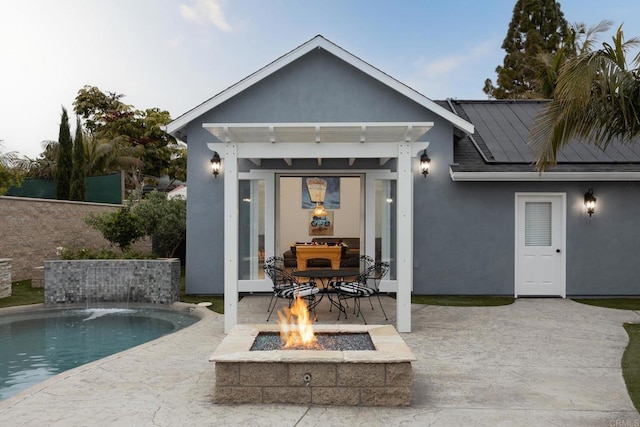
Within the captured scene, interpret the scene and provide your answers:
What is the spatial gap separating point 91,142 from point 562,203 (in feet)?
69.1

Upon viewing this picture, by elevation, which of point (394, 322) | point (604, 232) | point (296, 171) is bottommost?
point (394, 322)

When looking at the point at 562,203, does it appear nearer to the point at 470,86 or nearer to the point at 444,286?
the point at 444,286

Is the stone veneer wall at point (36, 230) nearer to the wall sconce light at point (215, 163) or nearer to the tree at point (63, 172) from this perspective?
the tree at point (63, 172)

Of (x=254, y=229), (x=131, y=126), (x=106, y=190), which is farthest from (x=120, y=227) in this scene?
(x=131, y=126)

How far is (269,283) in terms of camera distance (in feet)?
32.7

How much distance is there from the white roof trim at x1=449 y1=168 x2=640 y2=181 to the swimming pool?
6423 mm

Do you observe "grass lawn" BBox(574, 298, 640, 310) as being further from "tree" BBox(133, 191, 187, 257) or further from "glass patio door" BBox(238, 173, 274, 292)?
"tree" BBox(133, 191, 187, 257)

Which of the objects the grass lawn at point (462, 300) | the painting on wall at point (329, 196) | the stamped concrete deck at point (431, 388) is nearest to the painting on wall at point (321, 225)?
the painting on wall at point (329, 196)

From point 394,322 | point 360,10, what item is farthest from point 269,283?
point 360,10

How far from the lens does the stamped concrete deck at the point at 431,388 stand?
404cm

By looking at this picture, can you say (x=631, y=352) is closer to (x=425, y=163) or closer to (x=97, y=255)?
(x=425, y=163)

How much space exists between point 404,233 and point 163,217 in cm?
750

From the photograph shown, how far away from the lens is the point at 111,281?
32.2 ft

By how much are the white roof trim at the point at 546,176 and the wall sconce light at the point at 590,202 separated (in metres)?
0.33
